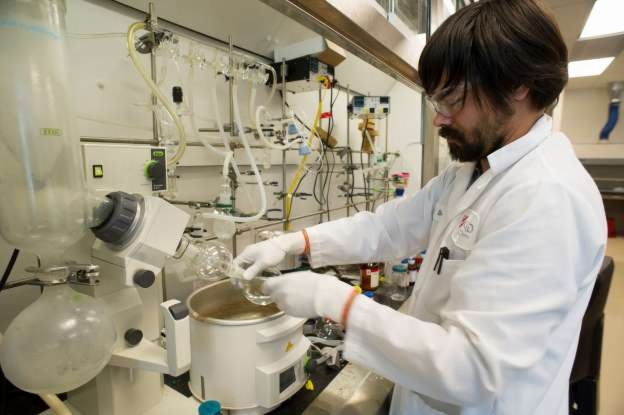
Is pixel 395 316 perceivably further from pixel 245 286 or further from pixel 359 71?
pixel 359 71

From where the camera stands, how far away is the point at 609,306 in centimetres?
331

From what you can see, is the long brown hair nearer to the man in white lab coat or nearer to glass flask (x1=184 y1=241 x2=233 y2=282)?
the man in white lab coat

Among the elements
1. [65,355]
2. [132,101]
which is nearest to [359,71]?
[132,101]

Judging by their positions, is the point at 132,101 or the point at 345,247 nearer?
the point at 345,247

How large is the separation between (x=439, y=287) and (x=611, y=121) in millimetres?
6680

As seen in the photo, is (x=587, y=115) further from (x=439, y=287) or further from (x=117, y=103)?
(x=117, y=103)

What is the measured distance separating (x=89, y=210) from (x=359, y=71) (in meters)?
2.24

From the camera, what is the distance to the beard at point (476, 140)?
28.5 inches

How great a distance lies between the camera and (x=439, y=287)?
755mm

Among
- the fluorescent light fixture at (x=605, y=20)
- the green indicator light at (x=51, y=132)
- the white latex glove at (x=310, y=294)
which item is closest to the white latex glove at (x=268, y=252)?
the white latex glove at (x=310, y=294)

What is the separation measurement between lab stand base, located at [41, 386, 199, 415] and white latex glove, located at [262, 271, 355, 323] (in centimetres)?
36

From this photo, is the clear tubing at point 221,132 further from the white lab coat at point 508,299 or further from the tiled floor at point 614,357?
the tiled floor at point 614,357

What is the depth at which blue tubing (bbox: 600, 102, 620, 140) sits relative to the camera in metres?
5.33

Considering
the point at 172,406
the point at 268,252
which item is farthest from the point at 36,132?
the point at 172,406
